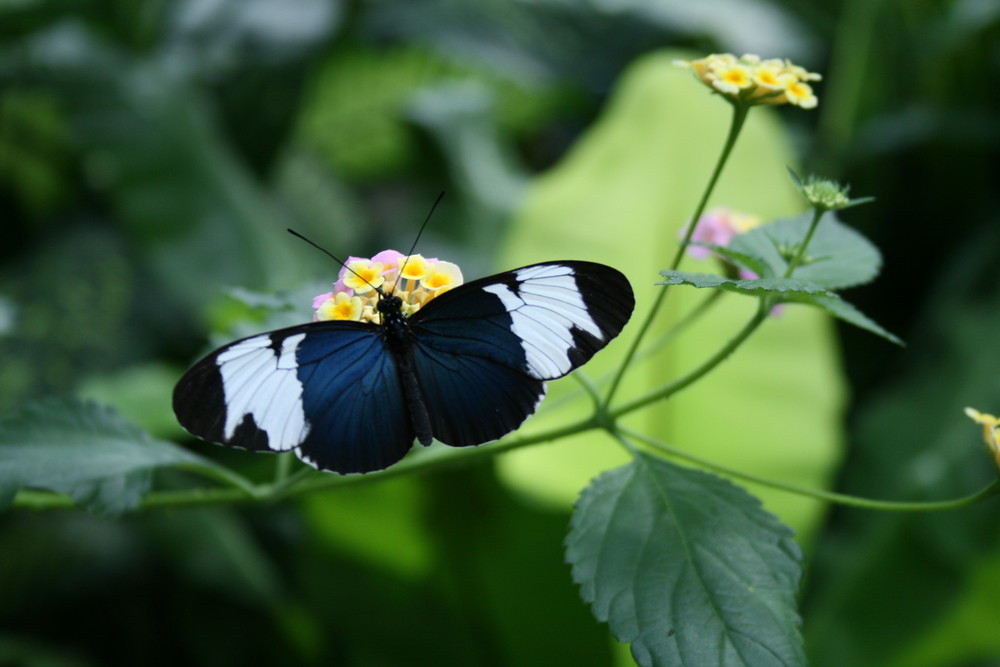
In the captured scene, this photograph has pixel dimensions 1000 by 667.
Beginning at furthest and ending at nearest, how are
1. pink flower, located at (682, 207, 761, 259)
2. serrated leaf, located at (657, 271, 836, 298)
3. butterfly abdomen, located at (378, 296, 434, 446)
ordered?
1. pink flower, located at (682, 207, 761, 259)
2. butterfly abdomen, located at (378, 296, 434, 446)
3. serrated leaf, located at (657, 271, 836, 298)

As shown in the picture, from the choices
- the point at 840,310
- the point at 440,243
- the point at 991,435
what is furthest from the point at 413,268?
the point at 440,243

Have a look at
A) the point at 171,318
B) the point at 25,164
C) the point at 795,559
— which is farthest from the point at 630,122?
the point at 25,164

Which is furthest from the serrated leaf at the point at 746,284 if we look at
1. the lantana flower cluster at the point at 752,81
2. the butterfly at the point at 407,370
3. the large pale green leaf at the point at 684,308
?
the large pale green leaf at the point at 684,308

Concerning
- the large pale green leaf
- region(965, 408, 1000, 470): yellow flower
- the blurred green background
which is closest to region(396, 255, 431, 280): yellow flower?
region(965, 408, 1000, 470): yellow flower

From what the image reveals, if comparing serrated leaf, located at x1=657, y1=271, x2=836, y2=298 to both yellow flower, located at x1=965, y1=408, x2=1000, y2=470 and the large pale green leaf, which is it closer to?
yellow flower, located at x1=965, y1=408, x2=1000, y2=470

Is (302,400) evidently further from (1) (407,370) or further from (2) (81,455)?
(2) (81,455)
